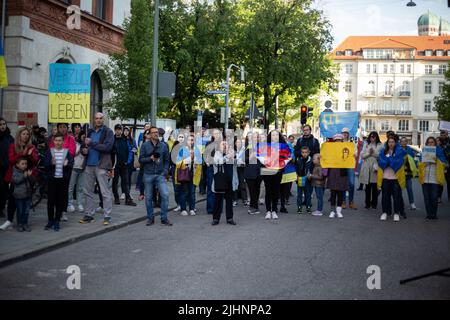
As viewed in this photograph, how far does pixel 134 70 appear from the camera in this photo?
22.8m

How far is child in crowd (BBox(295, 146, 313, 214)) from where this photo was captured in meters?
14.7

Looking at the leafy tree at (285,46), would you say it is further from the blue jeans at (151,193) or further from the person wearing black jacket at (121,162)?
the blue jeans at (151,193)

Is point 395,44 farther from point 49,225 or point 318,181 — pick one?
point 49,225

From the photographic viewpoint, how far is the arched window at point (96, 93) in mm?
24859

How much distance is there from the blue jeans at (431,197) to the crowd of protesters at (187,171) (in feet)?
0.05

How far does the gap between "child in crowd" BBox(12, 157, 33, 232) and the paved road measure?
4.32 feet

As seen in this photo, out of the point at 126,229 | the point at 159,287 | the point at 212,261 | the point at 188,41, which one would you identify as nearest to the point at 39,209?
the point at 126,229

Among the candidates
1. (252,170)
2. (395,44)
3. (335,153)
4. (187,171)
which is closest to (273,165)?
(252,170)

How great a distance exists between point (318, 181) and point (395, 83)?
100711mm

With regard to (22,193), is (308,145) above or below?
above

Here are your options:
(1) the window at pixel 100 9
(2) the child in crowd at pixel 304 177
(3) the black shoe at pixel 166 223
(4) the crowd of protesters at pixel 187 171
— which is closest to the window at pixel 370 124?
(1) the window at pixel 100 9

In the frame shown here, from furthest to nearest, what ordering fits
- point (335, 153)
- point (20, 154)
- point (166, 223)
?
point (335, 153) → point (166, 223) → point (20, 154)

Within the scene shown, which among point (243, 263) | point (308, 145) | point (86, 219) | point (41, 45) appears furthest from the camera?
point (41, 45)
